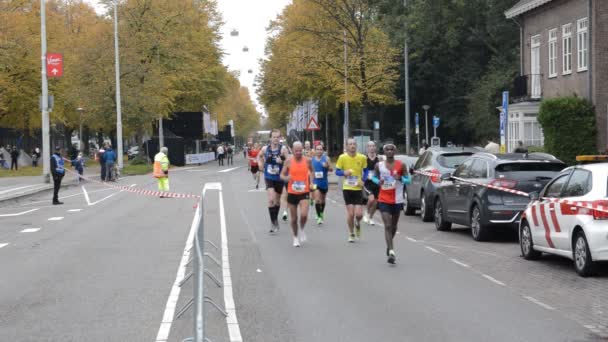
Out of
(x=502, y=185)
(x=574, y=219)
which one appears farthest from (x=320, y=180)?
(x=574, y=219)

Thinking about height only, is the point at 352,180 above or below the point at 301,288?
above

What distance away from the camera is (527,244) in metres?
14.0

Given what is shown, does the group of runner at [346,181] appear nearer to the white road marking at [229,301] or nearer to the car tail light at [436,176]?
the white road marking at [229,301]

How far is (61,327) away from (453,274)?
5.59 m

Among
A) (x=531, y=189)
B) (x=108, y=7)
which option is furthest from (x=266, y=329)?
(x=108, y=7)

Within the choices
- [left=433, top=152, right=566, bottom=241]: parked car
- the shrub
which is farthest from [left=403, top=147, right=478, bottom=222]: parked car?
the shrub

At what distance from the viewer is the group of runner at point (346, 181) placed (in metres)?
13.7

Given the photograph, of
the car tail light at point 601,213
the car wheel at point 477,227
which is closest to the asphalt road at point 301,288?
the car wheel at point 477,227

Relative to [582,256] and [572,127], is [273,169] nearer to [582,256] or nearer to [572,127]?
[582,256]

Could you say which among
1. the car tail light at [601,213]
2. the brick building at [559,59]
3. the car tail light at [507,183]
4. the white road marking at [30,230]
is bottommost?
the white road marking at [30,230]

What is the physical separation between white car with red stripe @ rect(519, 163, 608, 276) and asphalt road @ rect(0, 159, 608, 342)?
31 cm

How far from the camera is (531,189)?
16.3m

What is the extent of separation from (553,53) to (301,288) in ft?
94.3

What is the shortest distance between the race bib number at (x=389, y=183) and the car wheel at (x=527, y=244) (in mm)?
2134
